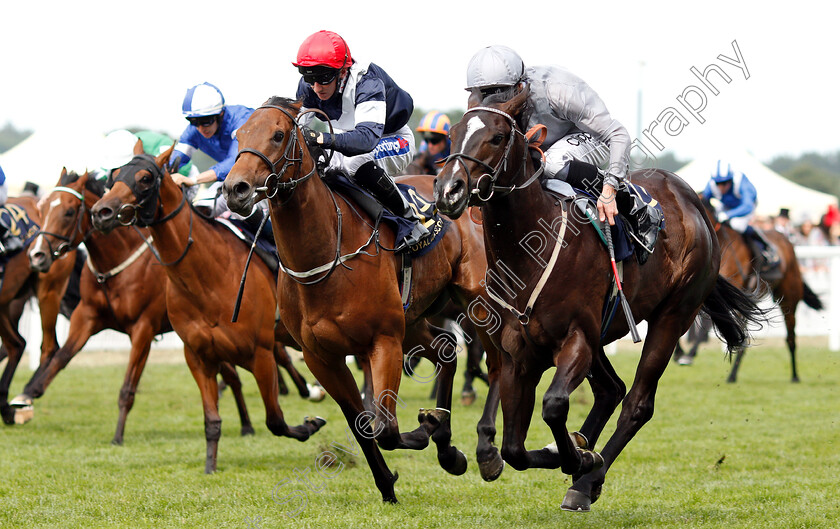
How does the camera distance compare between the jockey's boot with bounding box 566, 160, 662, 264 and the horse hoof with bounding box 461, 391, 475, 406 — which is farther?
the horse hoof with bounding box 461, 391, 475, 406

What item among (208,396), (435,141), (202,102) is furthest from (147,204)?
(435,141)

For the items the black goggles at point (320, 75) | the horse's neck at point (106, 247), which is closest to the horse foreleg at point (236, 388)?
the horse's neck at point (106, 247)

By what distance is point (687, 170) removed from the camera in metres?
25.2

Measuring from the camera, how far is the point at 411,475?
6.34 meters

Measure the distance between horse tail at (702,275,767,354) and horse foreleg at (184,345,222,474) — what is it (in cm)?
337

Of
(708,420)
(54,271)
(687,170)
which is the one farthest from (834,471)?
(687,170)

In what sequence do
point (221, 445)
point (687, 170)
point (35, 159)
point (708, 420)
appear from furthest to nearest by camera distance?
1. point (687, 170)
2. point (35, 159)
3. point (708, 420)
4. point (221, 445)

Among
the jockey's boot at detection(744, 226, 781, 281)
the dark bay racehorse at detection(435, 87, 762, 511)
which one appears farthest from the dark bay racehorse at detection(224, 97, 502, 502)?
the jockey's boot at detection(744, 226, 781, 281)

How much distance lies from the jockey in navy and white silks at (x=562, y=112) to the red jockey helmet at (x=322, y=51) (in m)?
0.80

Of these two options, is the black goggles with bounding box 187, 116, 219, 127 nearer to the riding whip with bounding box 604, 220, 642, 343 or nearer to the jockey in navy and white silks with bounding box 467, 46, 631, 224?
the jockey in navy and white silks with bounding box 467, 46, 631, 224

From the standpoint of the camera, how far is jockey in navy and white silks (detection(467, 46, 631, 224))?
4461mm

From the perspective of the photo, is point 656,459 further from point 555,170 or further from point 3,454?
point 3,454

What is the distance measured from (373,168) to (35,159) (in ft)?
52.9

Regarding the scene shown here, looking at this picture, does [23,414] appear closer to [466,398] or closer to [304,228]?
[466,398]
